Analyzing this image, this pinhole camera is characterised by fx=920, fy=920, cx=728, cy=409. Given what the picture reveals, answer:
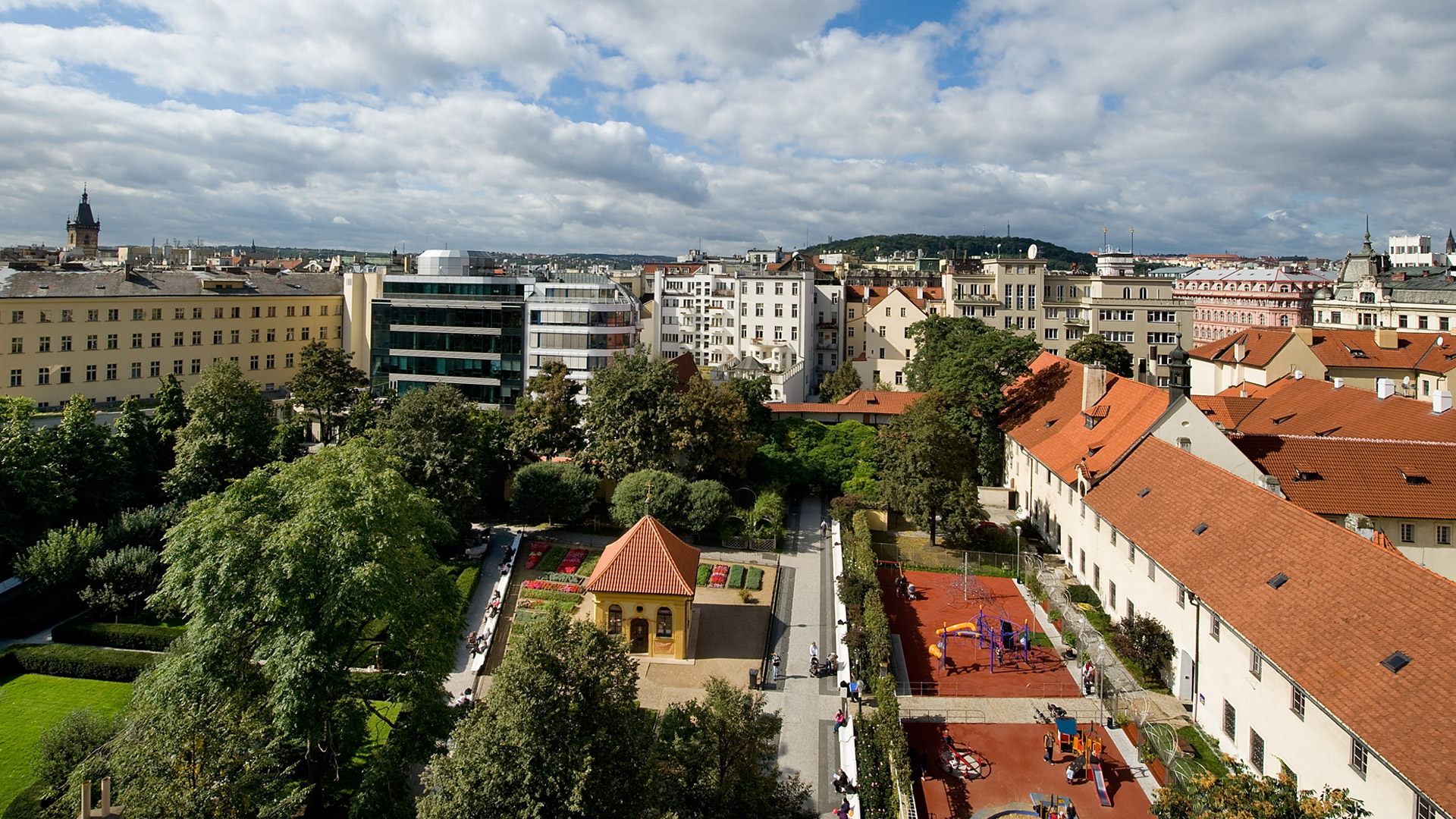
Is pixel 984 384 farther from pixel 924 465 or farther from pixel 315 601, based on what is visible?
pixel 315 601

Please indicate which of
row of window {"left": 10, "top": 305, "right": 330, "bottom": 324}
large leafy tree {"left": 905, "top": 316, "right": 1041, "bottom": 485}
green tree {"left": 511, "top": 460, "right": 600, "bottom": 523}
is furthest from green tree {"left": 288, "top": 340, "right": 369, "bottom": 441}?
large leafy tree {"left": 905, "top": 316, "right": 1041, "bottom": 485}

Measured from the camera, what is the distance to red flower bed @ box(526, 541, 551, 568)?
1725 inches

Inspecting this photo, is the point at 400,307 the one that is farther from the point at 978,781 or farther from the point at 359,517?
the point at 978,781

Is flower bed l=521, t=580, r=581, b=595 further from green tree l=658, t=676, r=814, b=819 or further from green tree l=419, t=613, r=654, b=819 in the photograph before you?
green tree l=419, t=613, r=654, b=819

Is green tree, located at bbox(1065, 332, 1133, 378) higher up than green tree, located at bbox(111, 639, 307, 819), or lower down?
higher up

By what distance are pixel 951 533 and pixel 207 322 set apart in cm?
6056

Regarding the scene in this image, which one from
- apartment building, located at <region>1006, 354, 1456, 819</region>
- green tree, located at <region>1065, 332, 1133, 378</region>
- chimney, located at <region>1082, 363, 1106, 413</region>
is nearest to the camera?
apartment building, located at <region>1006, 354, 1456, 819</region>

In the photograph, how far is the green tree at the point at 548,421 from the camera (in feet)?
171

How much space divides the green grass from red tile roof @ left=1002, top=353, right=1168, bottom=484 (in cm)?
3935

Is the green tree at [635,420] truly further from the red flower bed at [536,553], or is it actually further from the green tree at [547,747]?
the green tree at [547,747]

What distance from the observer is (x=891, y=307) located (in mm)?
94562

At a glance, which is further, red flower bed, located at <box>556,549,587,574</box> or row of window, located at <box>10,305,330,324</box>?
row of window, located at <box>10,305,330,324</box>

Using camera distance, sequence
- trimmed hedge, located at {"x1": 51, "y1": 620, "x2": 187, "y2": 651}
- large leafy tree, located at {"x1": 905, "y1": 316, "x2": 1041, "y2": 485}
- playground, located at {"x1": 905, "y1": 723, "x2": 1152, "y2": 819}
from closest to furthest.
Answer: playground, located at {"x1": 905, "y1": 723, "x2": 1152, "y2": 819}
trimmed hedge, located at {"x1": 51, "y1": 620, "x2": 187, "y2": 651}
large leafy tree, located at {"x1": 905, "y1": 316, "x2": 1041, "y2": 485}

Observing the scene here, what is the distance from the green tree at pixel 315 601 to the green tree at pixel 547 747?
861 cm
